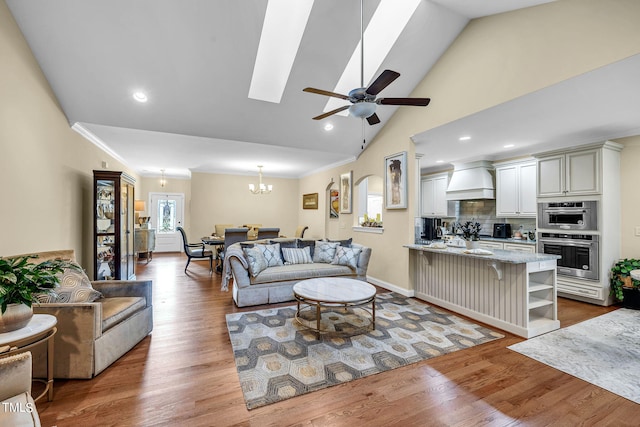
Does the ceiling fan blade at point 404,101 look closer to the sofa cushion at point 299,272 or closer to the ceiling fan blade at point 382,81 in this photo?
the ceiling fan blade at point 382,81

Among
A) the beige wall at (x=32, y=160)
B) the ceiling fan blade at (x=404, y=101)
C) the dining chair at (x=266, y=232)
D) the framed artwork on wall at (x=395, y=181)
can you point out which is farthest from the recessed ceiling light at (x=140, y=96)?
the framed artwork on wall at (x=395, y=181)

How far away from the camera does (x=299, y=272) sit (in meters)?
4.11

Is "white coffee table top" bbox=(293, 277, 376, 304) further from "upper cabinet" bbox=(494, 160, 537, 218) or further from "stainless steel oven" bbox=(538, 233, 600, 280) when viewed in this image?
"upper cabinet" bbox=(494, 160, 537, 218)

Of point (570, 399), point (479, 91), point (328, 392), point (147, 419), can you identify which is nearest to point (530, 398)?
point (570, 399)

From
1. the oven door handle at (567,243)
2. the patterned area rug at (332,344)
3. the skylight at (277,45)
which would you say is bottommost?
the patterned area rug at (332,344)

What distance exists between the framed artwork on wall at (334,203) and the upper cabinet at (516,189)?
3423mm

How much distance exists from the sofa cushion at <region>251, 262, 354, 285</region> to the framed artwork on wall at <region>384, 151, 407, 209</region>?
1367mm

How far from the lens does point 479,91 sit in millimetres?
3209

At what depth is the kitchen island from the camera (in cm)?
299

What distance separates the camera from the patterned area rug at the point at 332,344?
2.17 m

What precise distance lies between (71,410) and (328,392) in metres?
1.74

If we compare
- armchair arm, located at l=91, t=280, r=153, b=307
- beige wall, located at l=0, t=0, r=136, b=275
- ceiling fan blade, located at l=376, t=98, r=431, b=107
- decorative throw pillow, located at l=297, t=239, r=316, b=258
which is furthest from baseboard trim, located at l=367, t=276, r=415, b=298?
beige wall, located at l=0, t=0, r=136, b=275

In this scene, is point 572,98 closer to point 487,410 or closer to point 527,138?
point 527,138

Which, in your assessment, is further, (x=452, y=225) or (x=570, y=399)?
(x=452, y=225)
